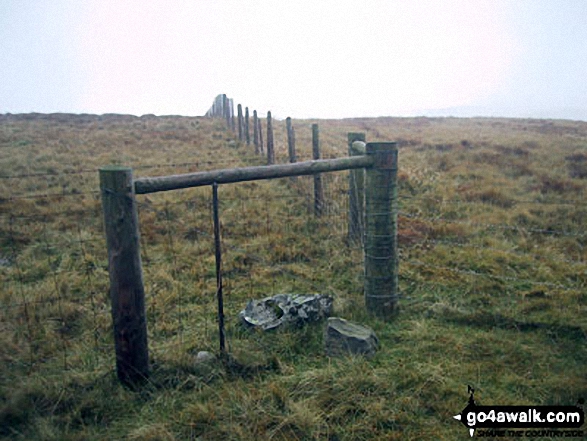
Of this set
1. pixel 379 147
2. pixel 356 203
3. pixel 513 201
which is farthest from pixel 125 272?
pixel 513 201

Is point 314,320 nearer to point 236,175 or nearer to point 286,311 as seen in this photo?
point 286,311

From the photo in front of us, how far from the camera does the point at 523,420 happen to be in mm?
2867

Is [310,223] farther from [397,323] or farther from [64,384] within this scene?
[64,384]

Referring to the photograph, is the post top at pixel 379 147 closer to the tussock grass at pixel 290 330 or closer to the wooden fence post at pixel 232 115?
the tussock grass at pixel 290 330

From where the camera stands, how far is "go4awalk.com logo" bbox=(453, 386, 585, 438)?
2.75m

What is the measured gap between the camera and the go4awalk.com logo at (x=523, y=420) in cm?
275

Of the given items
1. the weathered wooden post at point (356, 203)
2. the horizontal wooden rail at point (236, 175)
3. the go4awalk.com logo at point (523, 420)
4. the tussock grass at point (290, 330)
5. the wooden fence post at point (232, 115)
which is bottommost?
the go4awalk.com logo at point (523, 420)

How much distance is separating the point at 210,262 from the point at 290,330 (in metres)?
2.33

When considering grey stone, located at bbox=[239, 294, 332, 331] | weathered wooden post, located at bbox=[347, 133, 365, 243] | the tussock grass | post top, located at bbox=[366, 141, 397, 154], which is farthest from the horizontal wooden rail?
weathered wooden post, located at bbox=[347, 133, 365, 243]

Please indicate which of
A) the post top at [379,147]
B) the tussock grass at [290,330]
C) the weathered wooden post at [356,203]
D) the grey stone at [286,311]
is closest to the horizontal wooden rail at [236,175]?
the post top at [379,147]

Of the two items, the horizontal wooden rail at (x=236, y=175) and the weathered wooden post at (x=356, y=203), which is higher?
the horizontal wooden rail at (x=236, y=175)

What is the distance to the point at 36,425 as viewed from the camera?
287 cm

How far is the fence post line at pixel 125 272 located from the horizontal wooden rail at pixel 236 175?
16cm

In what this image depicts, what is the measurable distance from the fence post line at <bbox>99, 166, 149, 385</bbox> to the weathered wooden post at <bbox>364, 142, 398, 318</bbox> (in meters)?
2.15
